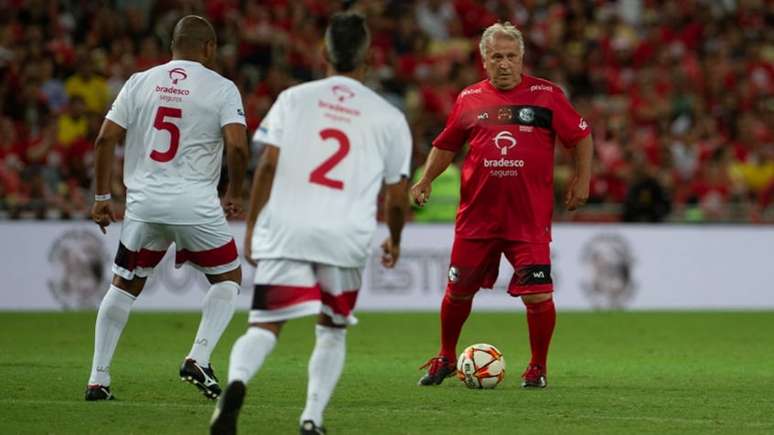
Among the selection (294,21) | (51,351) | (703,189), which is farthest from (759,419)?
(294,21)

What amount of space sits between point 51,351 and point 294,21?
1065 centimetres

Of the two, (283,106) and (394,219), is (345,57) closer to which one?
(283,106)

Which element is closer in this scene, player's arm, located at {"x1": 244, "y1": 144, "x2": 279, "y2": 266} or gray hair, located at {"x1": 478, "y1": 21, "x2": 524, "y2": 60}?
player's arm, located at {"x1": 244, "y1": 144, "x2": 279, "y2": 266}

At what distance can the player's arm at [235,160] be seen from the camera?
339 inches

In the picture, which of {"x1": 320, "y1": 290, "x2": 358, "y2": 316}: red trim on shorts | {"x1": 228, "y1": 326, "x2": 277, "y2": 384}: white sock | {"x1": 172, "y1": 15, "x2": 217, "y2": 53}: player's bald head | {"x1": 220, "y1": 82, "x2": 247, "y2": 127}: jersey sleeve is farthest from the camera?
{"x1": 172, "y1": 15, "x2": 217, "y2": 53}: player's bald head

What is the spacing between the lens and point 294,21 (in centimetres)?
2205

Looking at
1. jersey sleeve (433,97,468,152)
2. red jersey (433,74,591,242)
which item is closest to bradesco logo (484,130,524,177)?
red jersey (433,74,591,242)

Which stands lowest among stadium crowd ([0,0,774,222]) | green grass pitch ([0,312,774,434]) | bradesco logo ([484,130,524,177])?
green grass pitch ([0,312,774,434])

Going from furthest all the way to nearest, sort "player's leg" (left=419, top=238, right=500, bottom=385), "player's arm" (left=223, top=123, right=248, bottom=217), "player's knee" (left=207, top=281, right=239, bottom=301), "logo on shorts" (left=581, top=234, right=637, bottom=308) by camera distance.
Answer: "logo on shorts" (left=581, top=234, right=637, bottom=308) < "player's leg" (left=419, top=238, right=500, bottom=385) < "player's knee" (left=207, top=281, right=239, bottom=301) < "player's arm" (left=223, top=123, right=248, bottom=217)

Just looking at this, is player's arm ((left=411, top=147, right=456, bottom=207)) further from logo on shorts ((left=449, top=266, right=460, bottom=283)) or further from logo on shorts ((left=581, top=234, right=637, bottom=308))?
logo on shorts ((left=581, top=234, right=637, bottom=308))

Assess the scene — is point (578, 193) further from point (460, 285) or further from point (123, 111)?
point (123, 111)

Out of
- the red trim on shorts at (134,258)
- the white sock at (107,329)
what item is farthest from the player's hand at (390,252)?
the white sock at (107,329)

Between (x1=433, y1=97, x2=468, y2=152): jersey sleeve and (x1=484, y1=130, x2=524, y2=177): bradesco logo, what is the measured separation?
30cm

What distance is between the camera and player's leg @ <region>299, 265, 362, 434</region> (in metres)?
6.92
